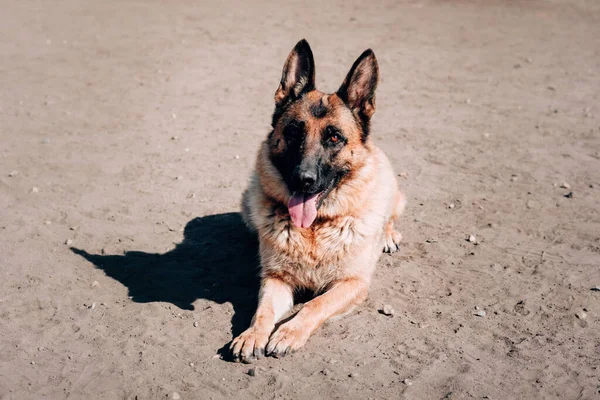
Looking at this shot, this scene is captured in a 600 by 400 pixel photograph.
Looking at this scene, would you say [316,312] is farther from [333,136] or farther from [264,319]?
[333,136]

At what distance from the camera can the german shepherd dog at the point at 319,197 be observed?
4906 mm

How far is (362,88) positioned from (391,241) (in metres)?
1.80

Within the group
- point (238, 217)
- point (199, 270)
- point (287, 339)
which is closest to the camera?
point (287, 339)

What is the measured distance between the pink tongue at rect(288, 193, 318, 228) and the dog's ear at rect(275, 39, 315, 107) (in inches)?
37.6

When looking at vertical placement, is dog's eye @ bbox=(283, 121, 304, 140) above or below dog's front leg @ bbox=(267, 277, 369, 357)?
above

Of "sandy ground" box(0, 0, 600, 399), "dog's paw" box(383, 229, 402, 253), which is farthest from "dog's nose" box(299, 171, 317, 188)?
"dog's paw" box(383, 229, 402, 253)

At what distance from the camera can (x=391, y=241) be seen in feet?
20.3

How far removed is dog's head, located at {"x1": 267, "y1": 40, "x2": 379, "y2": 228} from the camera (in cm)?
486

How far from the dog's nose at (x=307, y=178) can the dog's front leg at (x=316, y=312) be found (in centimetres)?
98

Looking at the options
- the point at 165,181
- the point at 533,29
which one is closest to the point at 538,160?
the point at 165,181

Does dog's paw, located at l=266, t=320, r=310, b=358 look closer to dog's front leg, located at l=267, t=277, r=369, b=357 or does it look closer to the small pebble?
dog's front leg, located at l=267, t=277, r=369, b=357

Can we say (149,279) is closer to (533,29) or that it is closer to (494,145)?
(494,145)

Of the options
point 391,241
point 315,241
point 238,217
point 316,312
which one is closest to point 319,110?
point 315,241

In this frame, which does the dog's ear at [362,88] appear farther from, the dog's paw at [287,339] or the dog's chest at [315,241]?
the dog's paw at [287,339]
